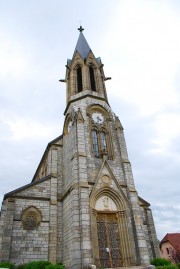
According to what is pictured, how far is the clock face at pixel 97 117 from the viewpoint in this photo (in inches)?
773

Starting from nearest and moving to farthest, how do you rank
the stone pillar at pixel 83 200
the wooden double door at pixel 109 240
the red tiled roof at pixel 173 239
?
the stone pillar at pixel 83 200 < the wooden double door at pixel 109 240 < the red tiled roof at pixel 173 239

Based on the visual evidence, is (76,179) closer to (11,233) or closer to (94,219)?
(94,219)

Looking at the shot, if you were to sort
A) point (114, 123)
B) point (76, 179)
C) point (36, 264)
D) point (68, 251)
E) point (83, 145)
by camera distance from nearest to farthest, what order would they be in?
1. point (36, 264)
2. point (68, 251)
3. point (76, 179)
4. point (83, 145)
5. point (114, 123)

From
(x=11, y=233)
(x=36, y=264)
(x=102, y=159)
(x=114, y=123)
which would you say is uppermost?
(x=114, y=123)

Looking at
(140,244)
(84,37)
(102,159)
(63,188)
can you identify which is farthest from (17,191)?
(84,37)

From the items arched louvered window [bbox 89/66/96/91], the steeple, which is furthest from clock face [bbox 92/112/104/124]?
arched louvered window [bbox 89/66/96/91]

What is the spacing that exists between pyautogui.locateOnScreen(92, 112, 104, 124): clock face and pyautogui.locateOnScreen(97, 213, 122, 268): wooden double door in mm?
7694

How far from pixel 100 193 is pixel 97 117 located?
6.96 metres

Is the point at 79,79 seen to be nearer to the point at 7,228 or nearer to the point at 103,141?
the point at 103,141

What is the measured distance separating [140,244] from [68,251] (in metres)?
4.36

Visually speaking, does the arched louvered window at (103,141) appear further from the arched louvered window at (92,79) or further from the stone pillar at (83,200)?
the arched louvered window at (92,79)

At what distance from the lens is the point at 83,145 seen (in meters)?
16.8

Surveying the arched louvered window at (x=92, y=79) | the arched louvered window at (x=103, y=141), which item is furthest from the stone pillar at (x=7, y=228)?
the arched louvered window at (x=92, y=79)

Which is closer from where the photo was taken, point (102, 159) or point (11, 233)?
point (11, 233)
